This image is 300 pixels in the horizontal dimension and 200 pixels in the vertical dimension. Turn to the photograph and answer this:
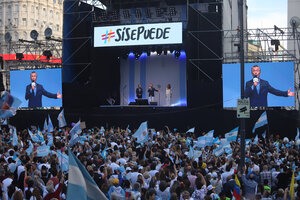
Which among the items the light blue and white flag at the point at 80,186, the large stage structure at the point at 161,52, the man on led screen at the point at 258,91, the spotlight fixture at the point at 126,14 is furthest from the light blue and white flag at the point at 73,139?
the spotlight fixture at the point at 126,14

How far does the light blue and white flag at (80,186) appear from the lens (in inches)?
237

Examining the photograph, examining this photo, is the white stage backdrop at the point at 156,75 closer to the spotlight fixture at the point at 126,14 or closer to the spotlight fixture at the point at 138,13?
the spotlight fixture at the point at 138,13

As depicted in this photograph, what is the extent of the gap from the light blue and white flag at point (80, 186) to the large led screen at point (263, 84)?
800 inches

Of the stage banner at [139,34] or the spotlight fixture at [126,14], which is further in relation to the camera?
the spotlight fixture at [126,14]

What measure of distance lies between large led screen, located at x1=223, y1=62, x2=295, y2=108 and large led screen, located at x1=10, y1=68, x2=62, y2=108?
35.2 ft

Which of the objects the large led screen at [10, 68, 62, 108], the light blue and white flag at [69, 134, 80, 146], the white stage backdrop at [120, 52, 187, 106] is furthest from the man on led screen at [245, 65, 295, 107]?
the light blue and white flag at [69, 134, 80, 146]

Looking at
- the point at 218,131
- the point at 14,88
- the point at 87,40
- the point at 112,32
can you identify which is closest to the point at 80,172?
the point at 218,131

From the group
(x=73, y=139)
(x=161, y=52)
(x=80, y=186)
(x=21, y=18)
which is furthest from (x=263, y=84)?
(x=21, y=18)

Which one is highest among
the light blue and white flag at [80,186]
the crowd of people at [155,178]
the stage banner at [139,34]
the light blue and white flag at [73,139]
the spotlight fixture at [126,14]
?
the spotlight fixture at [126,14]

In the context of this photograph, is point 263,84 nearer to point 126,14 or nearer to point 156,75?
point 156,75

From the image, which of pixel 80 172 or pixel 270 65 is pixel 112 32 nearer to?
pixel 270 65

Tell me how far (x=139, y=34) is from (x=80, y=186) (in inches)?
826

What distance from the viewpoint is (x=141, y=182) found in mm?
9570

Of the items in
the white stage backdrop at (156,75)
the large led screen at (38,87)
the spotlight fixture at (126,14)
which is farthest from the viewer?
the white stage backdrop at (156,75)
